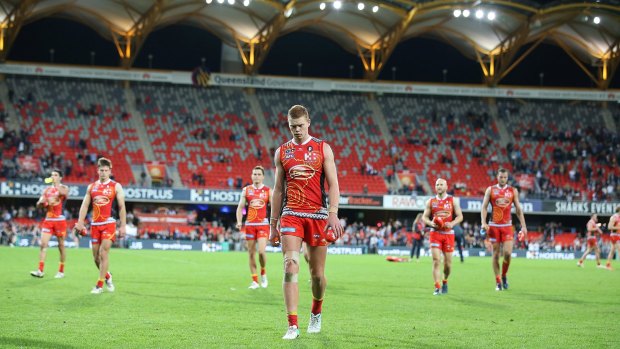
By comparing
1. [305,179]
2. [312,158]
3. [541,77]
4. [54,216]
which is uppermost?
[541,77]

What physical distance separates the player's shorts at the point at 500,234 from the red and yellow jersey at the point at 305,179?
8.87 meters

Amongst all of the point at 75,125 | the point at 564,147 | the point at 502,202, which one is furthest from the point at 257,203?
the point at 564,147

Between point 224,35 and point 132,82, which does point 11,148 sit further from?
point 224,35

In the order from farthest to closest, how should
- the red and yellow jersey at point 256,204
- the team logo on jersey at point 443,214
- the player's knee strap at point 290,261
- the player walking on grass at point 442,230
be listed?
the red and yellow jersey at point 256,204
the team logo on jersey at point 443,214
the player walking on grass at point 442,230
the player's knee strap at point 290,261

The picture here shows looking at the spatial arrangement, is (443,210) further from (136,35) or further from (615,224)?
(136,35)

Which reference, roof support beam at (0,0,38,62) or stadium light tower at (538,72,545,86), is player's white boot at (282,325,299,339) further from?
stadium light tower at (538,72,545,86)

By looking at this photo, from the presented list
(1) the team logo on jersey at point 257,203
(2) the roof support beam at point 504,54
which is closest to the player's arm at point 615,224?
(1) the team logo on jersey at point 257,203

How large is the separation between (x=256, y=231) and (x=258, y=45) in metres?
36.3

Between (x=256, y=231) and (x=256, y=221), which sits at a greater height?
(x=256, y=221)

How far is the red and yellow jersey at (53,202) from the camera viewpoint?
18.2 m

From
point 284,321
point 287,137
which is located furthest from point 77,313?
point 287,137

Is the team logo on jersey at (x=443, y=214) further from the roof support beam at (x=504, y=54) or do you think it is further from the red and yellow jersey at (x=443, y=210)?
the roof support beam at (x=504, y=54)

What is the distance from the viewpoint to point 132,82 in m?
54.1

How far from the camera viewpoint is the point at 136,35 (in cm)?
4888
